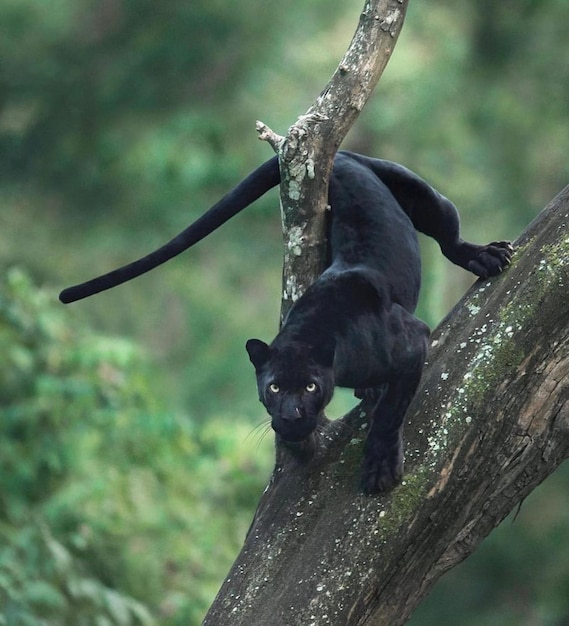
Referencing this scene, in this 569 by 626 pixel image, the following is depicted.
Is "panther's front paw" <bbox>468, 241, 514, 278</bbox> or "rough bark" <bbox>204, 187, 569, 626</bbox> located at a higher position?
"panther's front paw" <bbox>468, 241, 514, 278</bbox>

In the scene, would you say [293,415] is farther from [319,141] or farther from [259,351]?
[319,141]

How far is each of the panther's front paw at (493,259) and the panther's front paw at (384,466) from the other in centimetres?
56

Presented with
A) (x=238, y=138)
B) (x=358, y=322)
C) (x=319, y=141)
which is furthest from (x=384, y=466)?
(x=238, y=138)

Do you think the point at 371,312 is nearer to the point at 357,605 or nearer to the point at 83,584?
the point at 357,605

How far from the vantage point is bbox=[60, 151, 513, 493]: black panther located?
2.46 meters

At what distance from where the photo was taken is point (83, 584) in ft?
12.1

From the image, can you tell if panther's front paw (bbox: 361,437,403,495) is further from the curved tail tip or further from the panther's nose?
the curved tail tip

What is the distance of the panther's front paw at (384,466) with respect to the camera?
2.46m

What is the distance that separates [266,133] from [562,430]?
105 cm

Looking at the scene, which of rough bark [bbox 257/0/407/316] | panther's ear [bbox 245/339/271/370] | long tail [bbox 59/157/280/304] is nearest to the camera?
panther's ear [bbox 245/339/271/370]

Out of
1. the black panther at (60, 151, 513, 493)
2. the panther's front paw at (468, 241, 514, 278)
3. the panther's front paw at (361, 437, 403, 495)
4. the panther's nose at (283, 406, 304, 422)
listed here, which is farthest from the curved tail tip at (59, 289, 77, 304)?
the panther's front paw at (468, 241, 514, 278)

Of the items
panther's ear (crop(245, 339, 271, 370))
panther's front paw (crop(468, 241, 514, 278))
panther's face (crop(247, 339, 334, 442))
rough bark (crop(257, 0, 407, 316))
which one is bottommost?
panther's face (crop(247, 339, 334, 442))

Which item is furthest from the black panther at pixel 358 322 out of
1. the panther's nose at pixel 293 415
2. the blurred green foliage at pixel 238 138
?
the blurred green foliage at pixel 238 138

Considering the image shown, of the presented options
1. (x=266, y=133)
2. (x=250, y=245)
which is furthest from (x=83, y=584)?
(x=250, y=245)
